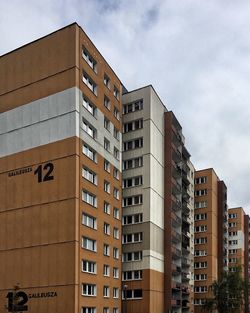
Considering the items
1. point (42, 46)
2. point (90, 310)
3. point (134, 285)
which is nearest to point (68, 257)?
point (90, 310)

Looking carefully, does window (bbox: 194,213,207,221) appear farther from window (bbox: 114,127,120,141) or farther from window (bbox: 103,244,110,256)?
window (bbox: 103,244,110,256)

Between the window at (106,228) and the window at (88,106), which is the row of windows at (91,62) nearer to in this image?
the window at (88,106)

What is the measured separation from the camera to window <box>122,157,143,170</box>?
73938mm

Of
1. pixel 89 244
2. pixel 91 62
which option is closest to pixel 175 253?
pixel 89 244

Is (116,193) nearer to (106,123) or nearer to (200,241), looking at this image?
(106,123)

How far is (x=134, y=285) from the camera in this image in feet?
229

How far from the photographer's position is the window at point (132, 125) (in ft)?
247

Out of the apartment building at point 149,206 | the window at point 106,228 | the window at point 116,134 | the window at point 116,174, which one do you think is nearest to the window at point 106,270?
the window at point 106,228

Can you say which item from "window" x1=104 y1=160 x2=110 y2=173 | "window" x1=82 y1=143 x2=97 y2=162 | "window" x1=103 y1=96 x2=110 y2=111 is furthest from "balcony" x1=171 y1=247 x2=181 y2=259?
"window" x1=103 y1=96 x2=110 y2=111

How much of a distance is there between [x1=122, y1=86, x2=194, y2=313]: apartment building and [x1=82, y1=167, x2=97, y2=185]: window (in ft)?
38.4

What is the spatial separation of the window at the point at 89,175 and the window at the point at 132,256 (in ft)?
47.0

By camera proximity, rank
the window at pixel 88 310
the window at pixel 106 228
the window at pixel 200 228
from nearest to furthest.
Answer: the window at pixel 88 310 < the window at pixel 106 228 < the window at pixel 200 228

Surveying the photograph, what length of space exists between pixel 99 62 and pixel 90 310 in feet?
102

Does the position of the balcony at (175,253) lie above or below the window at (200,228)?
below
